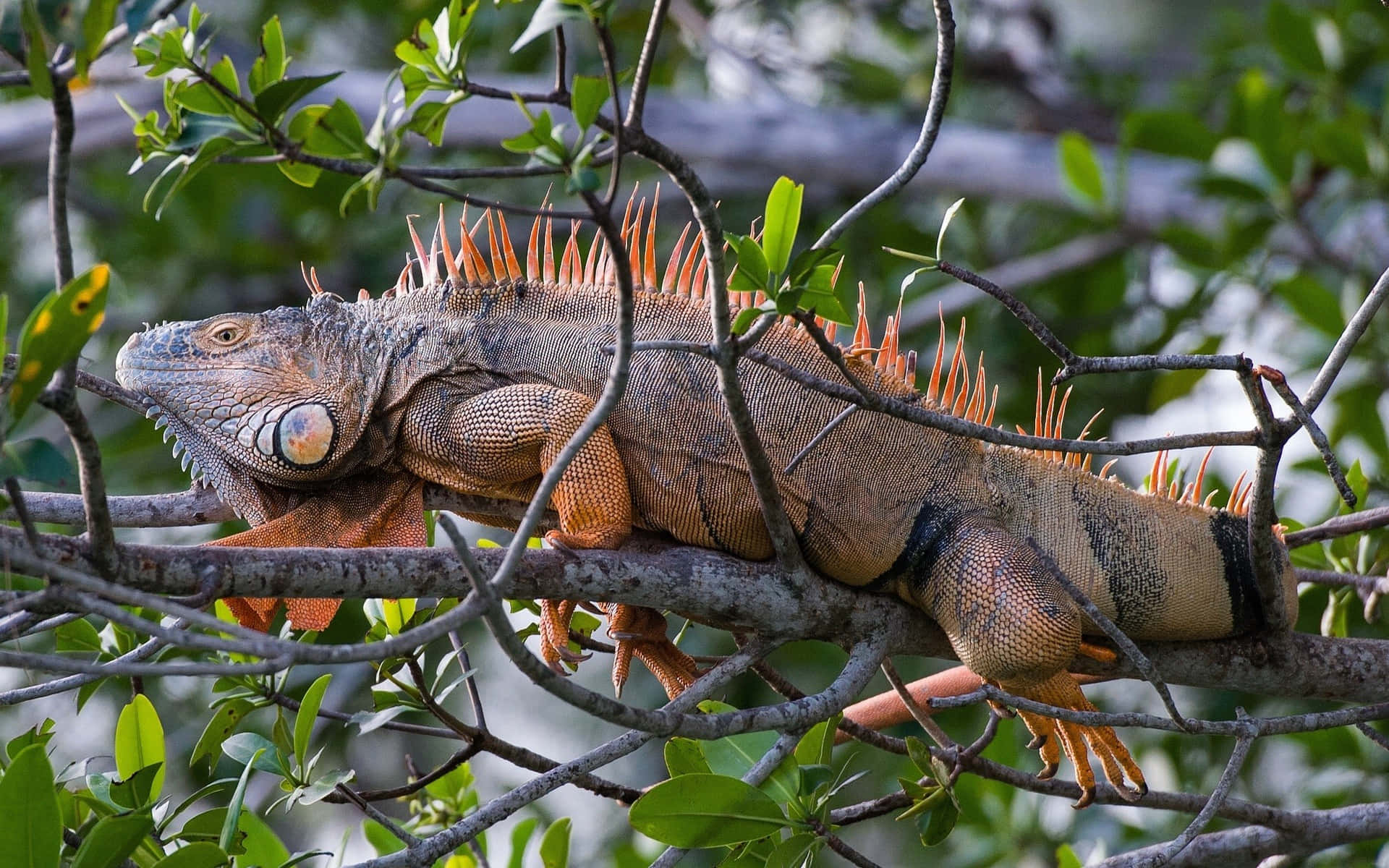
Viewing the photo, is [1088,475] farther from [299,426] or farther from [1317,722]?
[299,426]

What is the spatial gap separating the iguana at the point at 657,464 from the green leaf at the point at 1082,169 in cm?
316

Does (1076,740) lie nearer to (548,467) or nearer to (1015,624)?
(1015,624)

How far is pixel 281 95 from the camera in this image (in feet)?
7.95

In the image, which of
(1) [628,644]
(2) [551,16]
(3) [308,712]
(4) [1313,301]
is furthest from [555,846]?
(4) [1313,301]

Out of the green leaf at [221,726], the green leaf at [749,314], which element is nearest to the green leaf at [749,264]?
the green leaf at [749,314]

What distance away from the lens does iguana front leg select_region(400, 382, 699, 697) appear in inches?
138

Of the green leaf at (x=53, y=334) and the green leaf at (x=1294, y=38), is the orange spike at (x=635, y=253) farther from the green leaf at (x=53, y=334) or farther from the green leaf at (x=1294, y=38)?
the green leaf at (x=1294, y=38)

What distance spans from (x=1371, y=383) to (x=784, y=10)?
4.44m

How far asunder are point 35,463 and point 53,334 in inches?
10.7

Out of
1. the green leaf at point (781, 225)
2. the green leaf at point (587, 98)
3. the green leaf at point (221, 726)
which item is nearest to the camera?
the green leaf at point (587, 98)

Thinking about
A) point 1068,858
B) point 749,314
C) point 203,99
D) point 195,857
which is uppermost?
point 203,99

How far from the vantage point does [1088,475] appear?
3.96m

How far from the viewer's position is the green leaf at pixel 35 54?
2.11m

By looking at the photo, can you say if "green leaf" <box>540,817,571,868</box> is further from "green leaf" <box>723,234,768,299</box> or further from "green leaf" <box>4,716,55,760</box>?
"green leaf" <box>723,234,768,299</box>
